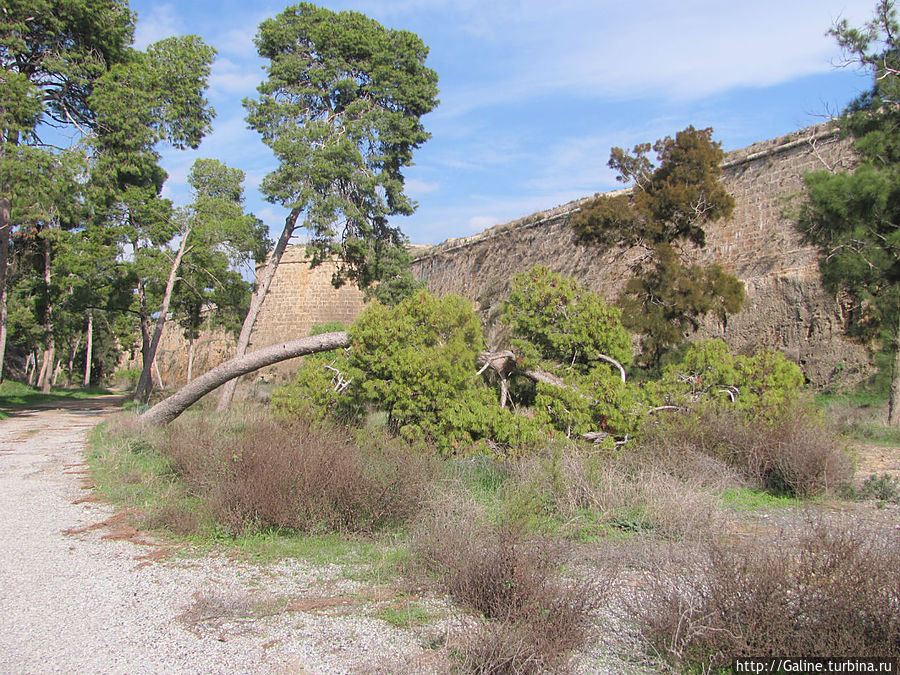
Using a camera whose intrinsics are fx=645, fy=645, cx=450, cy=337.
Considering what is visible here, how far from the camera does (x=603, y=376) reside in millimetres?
8203

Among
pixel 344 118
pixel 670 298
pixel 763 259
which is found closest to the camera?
pixel 670 298

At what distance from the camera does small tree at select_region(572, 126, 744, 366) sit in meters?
13.1

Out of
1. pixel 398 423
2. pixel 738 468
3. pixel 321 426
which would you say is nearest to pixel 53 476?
pixel 321 426

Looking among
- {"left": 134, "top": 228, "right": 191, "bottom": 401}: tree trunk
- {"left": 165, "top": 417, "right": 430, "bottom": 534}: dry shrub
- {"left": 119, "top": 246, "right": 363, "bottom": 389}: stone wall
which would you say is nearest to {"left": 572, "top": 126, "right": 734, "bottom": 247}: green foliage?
{"left": 165, "top": 417, "right": 430, "bottom": 534}: dry shrub

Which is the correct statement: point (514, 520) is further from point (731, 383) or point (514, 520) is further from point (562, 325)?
point (731, 383)

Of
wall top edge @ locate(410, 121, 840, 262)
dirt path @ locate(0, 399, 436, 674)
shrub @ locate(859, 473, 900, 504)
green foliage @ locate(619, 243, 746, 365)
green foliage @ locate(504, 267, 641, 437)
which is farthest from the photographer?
wall top edge @ locate(410, 121, 840, 262)

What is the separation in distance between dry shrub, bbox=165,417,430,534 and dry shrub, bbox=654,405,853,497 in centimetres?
350

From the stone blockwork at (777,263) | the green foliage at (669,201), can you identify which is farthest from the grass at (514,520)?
the stone blockwork at (777,263)

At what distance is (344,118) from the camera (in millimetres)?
18453

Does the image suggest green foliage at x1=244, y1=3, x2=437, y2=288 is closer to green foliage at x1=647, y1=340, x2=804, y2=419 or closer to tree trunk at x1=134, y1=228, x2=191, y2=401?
tree trunk at x1=134, y1=228, x2=191, y2=401

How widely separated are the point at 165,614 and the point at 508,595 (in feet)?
6.61

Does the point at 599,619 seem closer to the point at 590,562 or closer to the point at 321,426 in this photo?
the point at 590,562

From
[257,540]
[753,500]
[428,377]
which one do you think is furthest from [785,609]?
[428,377]

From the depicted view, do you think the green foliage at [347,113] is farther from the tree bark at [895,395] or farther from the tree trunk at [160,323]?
the tree bark at [895,395]
